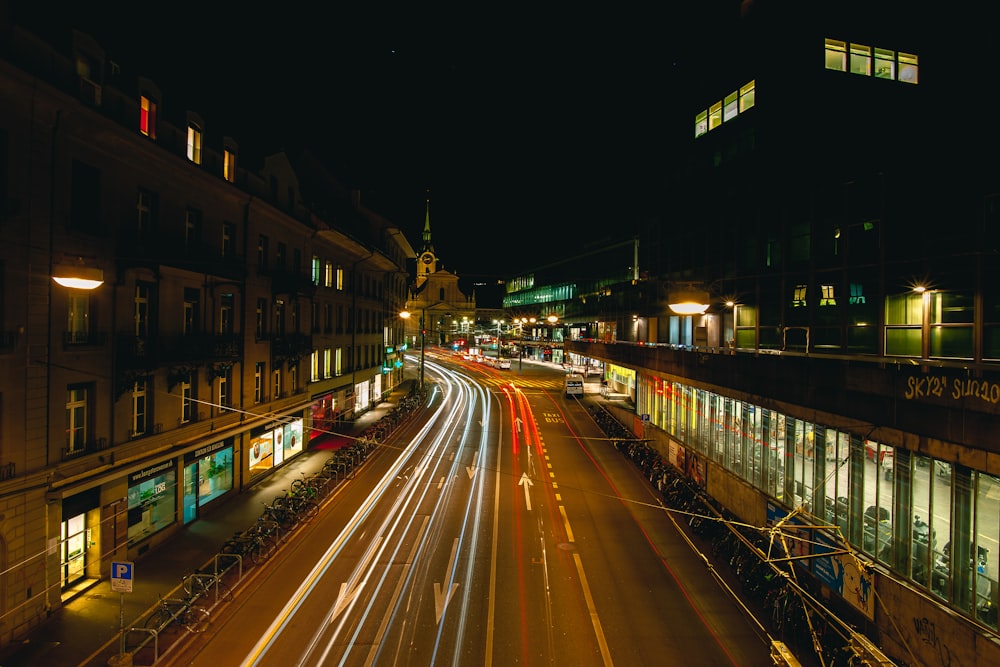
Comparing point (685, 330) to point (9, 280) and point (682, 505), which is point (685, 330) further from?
point (9, 280)

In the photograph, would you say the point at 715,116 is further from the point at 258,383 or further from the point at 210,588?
the point at 210,588

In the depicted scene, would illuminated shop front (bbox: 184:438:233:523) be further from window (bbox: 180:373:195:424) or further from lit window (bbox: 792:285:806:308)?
lit window (bbox: 792:285:806:308)

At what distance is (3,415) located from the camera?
10.5 m

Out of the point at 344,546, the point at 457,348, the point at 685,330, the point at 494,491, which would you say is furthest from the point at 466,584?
the point at 457,348

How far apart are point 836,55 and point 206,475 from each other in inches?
1101

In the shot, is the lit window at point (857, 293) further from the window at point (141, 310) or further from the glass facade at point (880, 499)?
the window at point (141, 310)

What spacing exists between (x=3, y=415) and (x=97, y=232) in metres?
4.92

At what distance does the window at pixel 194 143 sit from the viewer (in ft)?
54.0

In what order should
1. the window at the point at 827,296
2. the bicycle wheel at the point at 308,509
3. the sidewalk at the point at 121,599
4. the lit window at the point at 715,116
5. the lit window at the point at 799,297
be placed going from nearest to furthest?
the sidewalk at the point at 121,599 → the window at the point at 827,296 → the bicycle wheel at the point at 308,509 → the lit window at the point at 799,297 → the lit window at the point at 715,116

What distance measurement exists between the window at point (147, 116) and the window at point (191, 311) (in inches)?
192

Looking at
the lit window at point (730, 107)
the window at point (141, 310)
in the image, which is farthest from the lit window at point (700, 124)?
the window at point (141, 310)

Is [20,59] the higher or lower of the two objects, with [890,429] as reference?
higher

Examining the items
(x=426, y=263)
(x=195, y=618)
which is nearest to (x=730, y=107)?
(x=195, y=618)

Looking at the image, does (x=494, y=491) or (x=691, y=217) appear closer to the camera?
(x=494, y=491)
